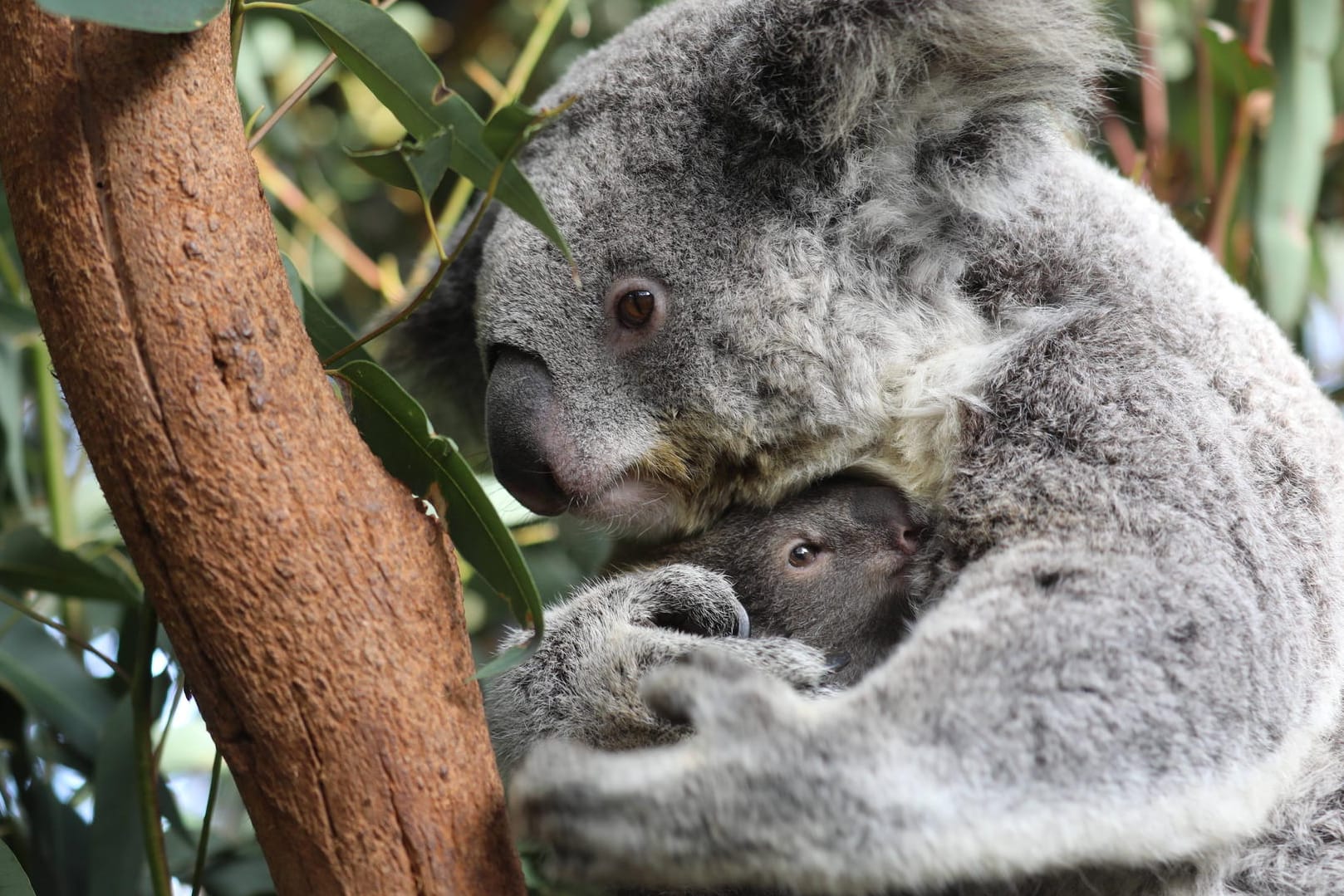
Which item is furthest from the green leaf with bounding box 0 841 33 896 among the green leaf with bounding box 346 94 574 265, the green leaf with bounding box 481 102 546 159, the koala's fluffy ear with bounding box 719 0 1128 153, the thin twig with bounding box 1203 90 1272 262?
the thin twig with bounding box 1203 90 1272 262

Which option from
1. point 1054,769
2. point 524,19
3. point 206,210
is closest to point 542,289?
point 206,210

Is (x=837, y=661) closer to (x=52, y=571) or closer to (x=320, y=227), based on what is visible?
(x=52, y=571)

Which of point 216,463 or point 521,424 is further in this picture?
point 521,424

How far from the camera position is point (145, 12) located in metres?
1.36

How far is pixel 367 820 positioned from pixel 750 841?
1.49 ft

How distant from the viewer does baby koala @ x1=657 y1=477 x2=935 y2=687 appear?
210 cm

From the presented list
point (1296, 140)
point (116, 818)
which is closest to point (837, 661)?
point (116, 818)

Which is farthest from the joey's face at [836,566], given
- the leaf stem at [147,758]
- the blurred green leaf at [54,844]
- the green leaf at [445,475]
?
the blurred green leaf at [54,844]

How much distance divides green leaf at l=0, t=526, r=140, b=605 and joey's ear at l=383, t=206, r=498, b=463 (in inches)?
31.8

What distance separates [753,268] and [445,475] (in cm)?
71

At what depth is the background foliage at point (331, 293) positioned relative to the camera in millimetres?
2199

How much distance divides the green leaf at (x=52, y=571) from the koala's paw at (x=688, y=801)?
44.5 inches

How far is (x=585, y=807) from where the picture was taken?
4.82ft

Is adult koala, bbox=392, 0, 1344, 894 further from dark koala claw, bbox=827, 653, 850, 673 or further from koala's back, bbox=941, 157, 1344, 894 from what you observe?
dark koala claw, bbox=827, 653, 850, 673
